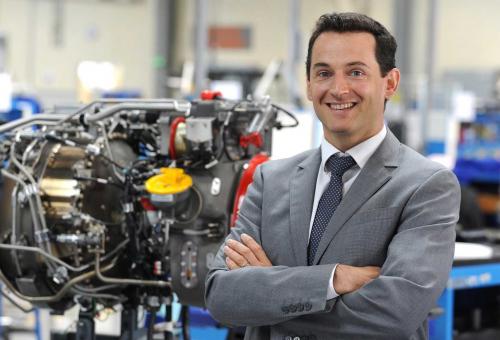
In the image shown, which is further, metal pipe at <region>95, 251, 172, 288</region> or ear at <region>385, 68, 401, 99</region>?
metal pipe at <region>95, 251, 172, 288</region>

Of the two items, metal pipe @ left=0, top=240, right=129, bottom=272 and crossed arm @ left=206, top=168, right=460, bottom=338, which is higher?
crossed arm @ left=206, top=168, right=460, bottom=338

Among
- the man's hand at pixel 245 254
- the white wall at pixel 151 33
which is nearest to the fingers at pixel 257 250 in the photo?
the man's hand at pixel 245 254

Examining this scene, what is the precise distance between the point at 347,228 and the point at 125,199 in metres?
1.40

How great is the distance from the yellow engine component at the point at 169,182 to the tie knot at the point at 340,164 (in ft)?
3.34

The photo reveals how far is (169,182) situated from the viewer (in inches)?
135

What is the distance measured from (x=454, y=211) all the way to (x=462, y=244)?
255 cm

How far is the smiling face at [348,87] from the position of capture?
2.39 m

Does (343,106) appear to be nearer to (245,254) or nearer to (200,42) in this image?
(245,254)

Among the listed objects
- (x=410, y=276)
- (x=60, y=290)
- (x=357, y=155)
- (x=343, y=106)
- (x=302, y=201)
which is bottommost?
(x=60, y=290)

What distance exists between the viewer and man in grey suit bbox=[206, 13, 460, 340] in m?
2.25

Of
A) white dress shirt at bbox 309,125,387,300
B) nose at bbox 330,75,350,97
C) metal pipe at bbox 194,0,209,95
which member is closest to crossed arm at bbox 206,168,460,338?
white dress shirt at bbox 309,125,387,300

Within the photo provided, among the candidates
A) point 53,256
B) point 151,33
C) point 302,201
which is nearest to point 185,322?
point 53,256

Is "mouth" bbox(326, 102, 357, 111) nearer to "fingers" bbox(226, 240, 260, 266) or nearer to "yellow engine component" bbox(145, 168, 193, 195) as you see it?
"fingers" bbox(226, 240, 260, 266)

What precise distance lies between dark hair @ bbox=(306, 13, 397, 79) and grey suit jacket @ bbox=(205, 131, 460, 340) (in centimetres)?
19
